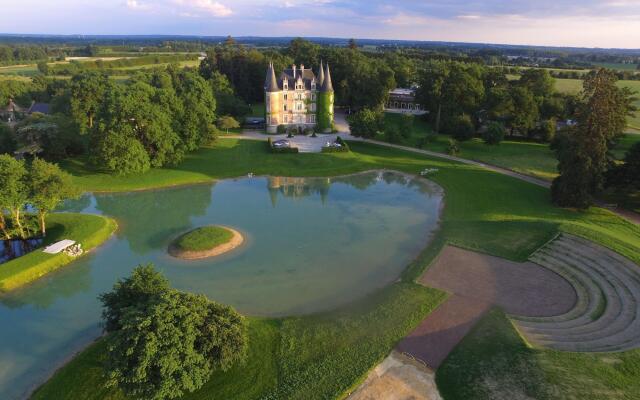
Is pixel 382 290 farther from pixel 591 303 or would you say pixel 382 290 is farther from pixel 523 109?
pixel 523 109

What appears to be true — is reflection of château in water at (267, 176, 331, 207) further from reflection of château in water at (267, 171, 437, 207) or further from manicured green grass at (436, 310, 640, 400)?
manicured green grass at (436, 310, 640, 400)

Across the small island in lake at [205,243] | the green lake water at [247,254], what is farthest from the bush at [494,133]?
the small island in lake at [205,243]

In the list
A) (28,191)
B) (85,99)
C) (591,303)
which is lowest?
(591,303)

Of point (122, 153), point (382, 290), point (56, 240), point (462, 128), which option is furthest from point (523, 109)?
point (56, 240)

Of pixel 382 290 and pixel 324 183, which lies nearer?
pixel 382 290

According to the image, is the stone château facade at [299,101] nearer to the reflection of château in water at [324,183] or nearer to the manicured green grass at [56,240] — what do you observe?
the reflection of château in water at [324,183]

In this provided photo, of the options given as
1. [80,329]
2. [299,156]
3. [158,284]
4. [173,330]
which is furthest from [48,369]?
[299,156]
